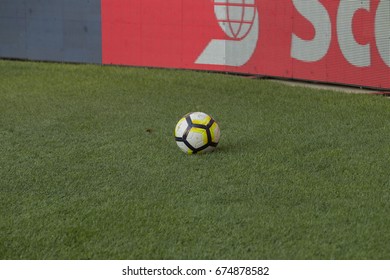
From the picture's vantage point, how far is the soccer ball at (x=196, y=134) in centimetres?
848

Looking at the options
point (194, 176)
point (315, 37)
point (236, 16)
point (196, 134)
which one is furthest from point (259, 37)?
point (194, 176)

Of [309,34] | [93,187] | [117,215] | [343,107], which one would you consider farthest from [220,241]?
[309,34]

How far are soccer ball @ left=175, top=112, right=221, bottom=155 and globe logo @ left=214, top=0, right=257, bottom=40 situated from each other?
5.38 m

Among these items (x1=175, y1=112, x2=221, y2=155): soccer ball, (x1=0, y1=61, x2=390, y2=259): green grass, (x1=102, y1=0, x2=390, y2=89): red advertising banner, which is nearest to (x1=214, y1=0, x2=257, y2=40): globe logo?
(x1=102, y1=0, x2=390, y2=89): red advertising banner

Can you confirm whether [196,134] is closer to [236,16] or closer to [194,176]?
[194,176]

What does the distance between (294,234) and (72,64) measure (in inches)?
406

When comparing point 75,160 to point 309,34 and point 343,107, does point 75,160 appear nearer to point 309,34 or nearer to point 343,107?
point 343,107

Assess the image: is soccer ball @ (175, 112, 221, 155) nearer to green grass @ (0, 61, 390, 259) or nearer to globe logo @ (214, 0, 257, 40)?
green grass @ (0, 61, 390, 259)

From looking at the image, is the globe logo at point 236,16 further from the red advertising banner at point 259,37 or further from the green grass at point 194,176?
the green grass at point 194,176

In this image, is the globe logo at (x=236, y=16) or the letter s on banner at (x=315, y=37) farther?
the globe logo at (x=236, y=16)

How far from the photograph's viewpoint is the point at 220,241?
6113mm

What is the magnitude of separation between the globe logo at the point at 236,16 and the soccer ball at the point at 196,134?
5378 mm

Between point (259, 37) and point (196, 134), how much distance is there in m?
5.44

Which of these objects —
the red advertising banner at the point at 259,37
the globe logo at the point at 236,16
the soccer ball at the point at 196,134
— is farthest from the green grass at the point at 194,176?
the globe logo at the point at 236,16
